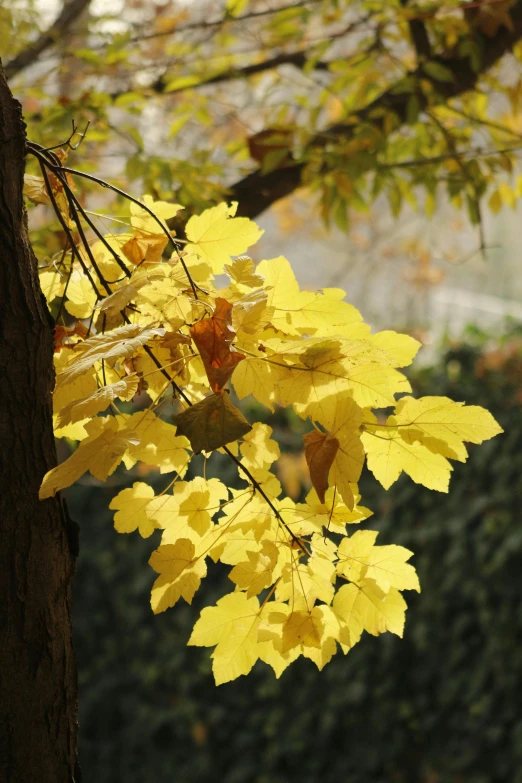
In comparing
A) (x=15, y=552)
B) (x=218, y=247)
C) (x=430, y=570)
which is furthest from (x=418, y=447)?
(x=430, y=570)

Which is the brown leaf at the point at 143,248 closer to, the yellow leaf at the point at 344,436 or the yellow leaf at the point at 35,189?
the yellow leaf at the point at 35,189

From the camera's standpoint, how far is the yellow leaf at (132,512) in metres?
0.86

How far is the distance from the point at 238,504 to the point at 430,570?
272cm

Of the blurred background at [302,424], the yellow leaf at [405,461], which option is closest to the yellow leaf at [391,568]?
the yellow leaf at [405,461]

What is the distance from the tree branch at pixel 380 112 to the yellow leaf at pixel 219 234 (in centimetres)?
118

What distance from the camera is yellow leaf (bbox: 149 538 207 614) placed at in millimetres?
816

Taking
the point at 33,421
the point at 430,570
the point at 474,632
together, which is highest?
the point at 33,421

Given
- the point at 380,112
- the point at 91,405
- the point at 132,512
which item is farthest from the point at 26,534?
the point at 380,112

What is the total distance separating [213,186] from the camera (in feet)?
6.59

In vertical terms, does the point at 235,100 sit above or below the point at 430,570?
above

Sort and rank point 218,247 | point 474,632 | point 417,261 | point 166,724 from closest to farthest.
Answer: point 218,247 < point 474,632 < point 166,724 < point 417,261

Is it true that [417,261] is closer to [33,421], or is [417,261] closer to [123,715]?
[123,715]

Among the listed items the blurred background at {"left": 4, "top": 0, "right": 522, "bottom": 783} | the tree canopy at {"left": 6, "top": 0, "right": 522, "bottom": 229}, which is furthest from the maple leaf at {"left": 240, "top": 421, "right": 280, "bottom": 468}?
the tree canopy at {"left": 6, "top": 0, "right": 522, "bottom": 229}

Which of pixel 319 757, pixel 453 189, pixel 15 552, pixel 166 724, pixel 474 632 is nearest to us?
pixel 15 552
